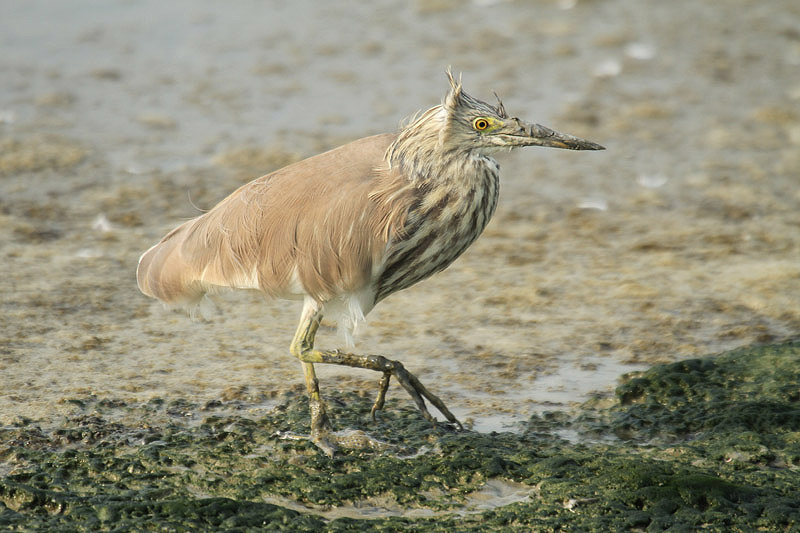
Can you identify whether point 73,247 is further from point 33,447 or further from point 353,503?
point 353,503

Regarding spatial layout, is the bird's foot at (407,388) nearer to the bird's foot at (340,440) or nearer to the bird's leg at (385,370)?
the bird's leg at (385,370)

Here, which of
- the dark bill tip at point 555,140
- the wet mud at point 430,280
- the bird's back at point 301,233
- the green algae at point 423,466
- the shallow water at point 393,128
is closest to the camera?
the green algae at point 423,466

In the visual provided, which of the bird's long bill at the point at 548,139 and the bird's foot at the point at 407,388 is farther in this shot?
the bird's foot at the point at 407,388

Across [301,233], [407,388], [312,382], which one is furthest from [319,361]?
[301,233]

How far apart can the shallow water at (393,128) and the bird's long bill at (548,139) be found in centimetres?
134

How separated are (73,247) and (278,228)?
2.90 meters

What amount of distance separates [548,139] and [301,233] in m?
1.16

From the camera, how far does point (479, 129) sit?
4.95 meters

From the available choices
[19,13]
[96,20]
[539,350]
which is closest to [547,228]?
[539,350]

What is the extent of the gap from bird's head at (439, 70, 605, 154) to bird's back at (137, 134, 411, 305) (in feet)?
1.02

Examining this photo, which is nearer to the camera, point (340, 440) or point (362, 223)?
point (362, 223)

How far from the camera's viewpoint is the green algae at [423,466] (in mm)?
4379

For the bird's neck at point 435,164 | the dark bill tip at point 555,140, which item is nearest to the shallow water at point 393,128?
the bird's neck at point 435,164

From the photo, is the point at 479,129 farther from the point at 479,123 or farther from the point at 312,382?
the point at 312,382
